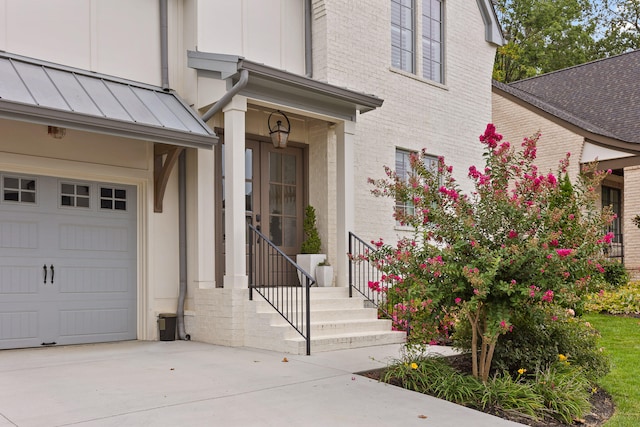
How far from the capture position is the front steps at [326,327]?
7.64 metres

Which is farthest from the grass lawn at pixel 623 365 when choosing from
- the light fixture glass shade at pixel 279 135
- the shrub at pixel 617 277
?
the light fixture glass shade at pixel 279 135

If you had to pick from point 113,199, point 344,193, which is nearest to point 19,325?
point 113,199

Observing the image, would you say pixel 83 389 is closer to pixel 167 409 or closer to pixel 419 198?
pixel 167 409

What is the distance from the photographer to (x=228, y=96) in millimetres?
8211

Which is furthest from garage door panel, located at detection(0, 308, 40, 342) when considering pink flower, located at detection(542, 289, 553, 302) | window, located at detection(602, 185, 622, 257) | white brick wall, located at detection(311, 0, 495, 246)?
window, located at detection(602, 185, 622, 257)

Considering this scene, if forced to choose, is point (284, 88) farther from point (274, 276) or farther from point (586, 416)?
point (586, 416)

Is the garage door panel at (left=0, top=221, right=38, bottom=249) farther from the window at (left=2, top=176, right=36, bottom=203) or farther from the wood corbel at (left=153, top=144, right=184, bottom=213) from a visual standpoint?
the wood corbel at (left=153, top=144, right=184, bottom=213)

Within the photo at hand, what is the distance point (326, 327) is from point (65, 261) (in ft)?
11.7

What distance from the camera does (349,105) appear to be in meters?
9.78

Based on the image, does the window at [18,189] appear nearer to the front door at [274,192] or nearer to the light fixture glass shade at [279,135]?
the front door at [274,192]

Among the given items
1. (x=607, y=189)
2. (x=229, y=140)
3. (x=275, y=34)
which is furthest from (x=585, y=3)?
(x=229, y=140)

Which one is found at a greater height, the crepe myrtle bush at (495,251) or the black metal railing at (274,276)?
the crepe myrtle bush at (495,251)

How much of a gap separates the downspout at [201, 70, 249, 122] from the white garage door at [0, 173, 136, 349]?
159 cm

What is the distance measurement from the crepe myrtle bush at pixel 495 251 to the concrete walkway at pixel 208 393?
0.91 m
